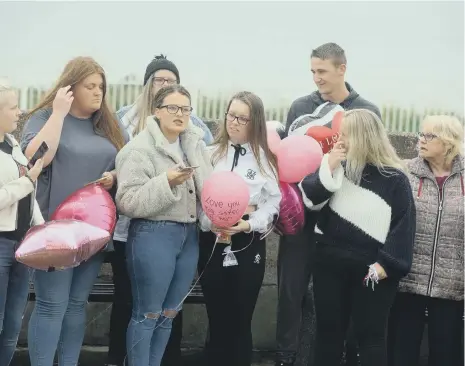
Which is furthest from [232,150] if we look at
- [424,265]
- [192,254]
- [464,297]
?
[464,297]

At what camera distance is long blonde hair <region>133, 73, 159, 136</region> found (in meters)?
4.73

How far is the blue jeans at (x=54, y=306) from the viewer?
4.10 metres

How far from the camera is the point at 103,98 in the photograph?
4438mm

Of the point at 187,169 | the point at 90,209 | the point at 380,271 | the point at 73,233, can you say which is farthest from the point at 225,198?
the point at 380,271

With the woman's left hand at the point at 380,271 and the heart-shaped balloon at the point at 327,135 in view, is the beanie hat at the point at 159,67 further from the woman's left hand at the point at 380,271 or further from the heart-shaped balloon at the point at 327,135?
the woman's left hand at the point at 380,271

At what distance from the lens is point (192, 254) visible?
14.2 ft

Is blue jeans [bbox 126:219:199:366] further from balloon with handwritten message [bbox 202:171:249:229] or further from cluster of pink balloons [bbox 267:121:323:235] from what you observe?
cluster of pink balloons [bbox 267:121:323:235]

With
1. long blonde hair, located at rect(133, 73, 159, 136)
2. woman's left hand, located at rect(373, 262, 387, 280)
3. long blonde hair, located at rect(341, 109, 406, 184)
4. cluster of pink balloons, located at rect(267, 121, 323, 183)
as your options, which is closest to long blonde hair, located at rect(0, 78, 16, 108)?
long blonde hair, located at rect(133, 73, 159, 136)

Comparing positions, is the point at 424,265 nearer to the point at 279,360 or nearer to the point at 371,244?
the point at 371,244

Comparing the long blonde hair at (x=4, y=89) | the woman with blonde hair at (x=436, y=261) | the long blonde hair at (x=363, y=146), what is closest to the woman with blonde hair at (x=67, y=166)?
the long blonde hair at (x=4, y=89)

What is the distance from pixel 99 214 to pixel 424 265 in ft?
6.06

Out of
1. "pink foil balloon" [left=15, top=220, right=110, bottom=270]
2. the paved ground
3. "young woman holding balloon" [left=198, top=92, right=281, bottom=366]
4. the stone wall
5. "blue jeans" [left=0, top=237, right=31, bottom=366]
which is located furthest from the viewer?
the stone wall

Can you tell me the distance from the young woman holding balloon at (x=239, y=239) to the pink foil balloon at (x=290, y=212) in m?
0.08

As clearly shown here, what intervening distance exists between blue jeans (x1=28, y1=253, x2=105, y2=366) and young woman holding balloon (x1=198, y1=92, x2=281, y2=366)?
0.67m
